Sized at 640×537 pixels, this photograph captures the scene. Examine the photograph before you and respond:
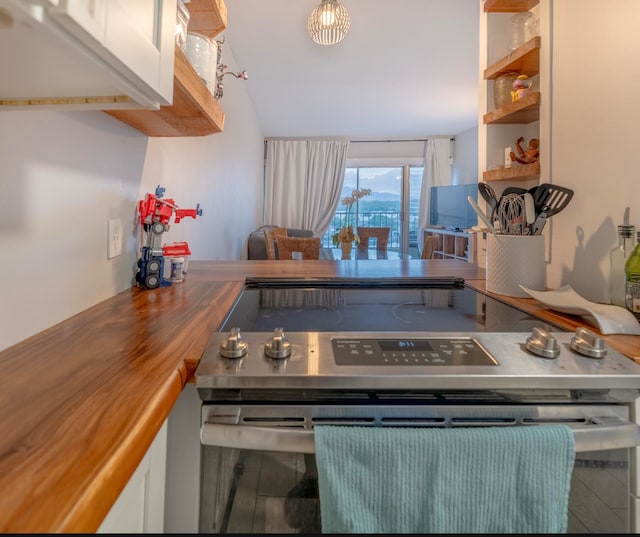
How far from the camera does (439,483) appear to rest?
0.52 meters

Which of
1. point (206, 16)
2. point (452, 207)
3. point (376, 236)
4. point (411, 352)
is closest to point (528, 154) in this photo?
point (411, 352)

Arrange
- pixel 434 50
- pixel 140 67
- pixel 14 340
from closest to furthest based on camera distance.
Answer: pixel 140 67
pixel 14 340
pixel 434 50

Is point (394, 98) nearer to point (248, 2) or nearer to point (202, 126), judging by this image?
point (248, 2)

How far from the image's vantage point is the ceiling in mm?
2596

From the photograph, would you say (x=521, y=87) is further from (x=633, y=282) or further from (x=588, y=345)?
(x=588, y=345)

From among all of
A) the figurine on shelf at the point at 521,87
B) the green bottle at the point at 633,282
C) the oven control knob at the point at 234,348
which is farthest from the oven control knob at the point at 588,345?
the figurine on shelf at the point at 521,87

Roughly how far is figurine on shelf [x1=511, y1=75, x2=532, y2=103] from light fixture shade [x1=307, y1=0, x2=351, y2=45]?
3.93 feet

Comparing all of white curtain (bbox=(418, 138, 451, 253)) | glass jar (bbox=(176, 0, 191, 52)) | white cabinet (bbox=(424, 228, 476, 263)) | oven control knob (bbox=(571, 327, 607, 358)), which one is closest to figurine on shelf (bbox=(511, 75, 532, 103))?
oven control knob (bbox=(571, 327, 607, 358))

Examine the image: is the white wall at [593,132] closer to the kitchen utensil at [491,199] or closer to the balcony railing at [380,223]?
the kitchen utensil at [491,199]

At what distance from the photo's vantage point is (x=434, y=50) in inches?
124

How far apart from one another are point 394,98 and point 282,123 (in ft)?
6.06

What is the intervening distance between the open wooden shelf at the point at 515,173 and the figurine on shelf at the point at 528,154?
0.03 m

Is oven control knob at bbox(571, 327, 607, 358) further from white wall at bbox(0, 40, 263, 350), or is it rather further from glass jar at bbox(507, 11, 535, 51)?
glass jar at bbox(507, 11, 535, 51)

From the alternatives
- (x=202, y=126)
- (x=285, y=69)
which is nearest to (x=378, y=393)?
(x=202, y=126)
